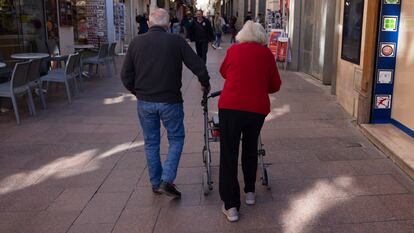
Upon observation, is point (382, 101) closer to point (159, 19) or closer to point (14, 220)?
point (159, 19)

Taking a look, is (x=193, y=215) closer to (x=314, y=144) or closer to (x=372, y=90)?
(x=314, y=144)

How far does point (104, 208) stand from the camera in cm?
432

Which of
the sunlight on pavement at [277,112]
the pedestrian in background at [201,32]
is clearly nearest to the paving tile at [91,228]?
the sunlight on pavement at [277,112]

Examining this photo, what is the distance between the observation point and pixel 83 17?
59.7ft

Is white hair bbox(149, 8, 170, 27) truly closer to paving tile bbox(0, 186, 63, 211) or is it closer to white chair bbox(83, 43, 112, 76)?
paving tile bbox(0, 186, 63, 211)

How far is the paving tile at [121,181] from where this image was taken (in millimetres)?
4784

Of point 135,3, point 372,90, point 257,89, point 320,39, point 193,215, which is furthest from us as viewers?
point 135,3

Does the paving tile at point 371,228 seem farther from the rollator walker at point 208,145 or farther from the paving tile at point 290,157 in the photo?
the paving tile at point 290,157

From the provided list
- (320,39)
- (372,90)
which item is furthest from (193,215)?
(320,39)

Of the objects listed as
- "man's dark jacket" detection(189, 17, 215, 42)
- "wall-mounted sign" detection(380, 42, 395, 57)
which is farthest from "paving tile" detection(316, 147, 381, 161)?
"man's dark jacket" detection(189, 17, 215, 42)

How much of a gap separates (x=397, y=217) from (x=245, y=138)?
1389 mm

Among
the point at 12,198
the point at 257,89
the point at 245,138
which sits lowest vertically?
the point at 12,198

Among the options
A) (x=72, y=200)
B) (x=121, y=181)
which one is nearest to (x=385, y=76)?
(x=121, y=181)

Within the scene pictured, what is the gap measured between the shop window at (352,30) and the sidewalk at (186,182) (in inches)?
37.3
